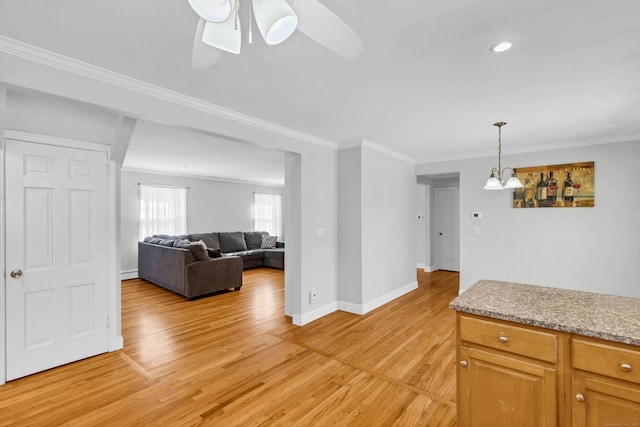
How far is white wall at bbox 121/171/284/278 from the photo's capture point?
651 centimetres

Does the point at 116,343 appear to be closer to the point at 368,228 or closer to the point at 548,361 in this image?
the point at 368,228

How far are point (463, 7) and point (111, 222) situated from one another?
3410mm

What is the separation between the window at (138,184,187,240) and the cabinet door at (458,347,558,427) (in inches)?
275

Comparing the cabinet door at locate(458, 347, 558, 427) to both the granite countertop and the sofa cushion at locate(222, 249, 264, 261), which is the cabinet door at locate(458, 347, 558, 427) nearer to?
the granite countertop

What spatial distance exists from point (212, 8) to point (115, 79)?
70.1 inches

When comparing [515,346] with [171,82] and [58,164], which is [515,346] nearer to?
[171,82]

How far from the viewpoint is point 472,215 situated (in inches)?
196

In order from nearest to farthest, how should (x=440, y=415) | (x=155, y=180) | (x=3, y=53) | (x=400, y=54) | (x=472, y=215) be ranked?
(x=3, y=53), (x=400, y=54), (x=440, y=415), (x=472, y=215), (x=155, y=180)

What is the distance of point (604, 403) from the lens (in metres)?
1.33

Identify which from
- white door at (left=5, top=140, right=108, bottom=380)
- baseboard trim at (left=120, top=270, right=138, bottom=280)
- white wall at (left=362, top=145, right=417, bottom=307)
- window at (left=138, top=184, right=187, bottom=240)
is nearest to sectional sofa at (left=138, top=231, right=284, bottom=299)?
baseboard trim at (left=120, top=270, right=138, bottom=280)

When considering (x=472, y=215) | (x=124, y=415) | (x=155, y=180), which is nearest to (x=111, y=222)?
(x=124, y=415)

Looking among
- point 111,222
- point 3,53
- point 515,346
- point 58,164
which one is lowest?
point 515,346

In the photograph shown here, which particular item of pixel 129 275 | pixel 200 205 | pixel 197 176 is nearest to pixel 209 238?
pixel 200 205

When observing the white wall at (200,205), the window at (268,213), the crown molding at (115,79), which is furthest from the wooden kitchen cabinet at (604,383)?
the window at (268,213)
